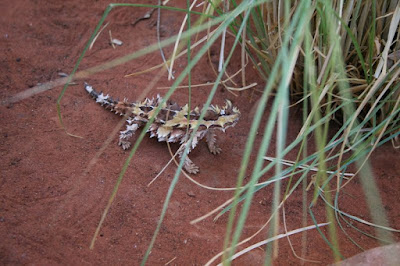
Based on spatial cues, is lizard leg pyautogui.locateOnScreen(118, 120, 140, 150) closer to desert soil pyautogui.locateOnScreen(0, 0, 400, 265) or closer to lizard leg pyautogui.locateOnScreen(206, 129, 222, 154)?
desert soil pyautogui.locateOnScreen(0, 0, 400, 265)

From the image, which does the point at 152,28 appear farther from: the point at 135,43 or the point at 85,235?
the point at 85,235

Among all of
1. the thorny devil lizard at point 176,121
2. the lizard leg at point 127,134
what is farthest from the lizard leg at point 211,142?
the lizard leg at point 127,134

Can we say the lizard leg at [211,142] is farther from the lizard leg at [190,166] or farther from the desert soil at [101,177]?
the lizard leg at [190,166]

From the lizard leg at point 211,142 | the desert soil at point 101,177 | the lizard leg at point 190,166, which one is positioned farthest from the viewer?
the lizard leg at point 211,142

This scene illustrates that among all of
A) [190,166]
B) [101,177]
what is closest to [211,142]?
[190,166]

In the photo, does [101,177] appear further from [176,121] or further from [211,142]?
[211,142]

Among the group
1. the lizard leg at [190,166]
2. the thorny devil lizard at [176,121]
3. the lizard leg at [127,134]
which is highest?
the thorny devil lizard at [176,121]
